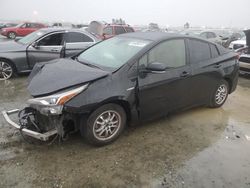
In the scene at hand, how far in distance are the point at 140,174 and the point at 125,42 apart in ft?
7.29

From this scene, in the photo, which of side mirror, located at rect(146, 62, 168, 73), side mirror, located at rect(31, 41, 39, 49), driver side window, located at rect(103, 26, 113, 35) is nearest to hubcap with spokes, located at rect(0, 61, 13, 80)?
side mirror, located at rect(31, 41, 39, 49)

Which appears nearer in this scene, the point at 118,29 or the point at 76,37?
the point at 76,37

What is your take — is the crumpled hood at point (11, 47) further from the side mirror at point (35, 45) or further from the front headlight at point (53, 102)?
the front headlight at point (53, 102)

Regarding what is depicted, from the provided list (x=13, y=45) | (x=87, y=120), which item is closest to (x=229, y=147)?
(x=87, y=120)

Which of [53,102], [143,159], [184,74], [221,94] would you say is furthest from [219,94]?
[53,102]

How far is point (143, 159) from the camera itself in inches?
131

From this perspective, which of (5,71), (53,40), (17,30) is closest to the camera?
(5,71)

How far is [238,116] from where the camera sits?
5066 mm

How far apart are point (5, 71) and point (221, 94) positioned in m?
5.68

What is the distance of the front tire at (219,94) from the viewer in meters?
5.06

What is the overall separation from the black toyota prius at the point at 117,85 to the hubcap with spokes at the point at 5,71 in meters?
3.46

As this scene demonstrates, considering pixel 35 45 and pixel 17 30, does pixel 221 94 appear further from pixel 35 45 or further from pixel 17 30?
pixel 17 30

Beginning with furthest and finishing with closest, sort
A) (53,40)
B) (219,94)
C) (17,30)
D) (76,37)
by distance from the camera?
1. (17,30)
2. (76,37)
3. (53,40)
4. (219,94)

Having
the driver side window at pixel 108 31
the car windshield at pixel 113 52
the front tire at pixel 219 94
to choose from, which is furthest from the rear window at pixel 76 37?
the driver side window at pixel 108 31
